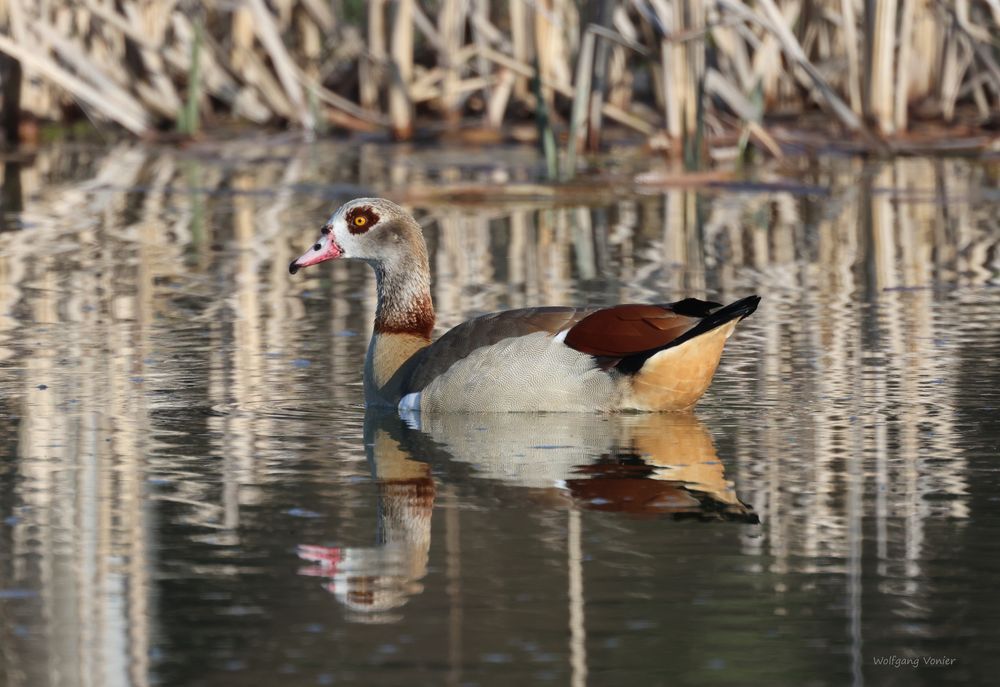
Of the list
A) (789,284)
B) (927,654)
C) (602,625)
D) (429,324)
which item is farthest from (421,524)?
(789,284)

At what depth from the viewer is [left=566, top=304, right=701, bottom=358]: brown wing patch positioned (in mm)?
7523

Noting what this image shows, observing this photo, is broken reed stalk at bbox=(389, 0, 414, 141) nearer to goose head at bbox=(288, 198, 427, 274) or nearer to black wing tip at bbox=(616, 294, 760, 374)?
goose head at bbox=(288, 198, 427, 274)

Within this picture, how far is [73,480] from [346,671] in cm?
232

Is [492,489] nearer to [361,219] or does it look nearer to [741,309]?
[741,309]

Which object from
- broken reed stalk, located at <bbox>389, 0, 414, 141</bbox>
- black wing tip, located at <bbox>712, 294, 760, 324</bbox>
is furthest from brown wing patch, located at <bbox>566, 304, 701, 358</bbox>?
broken reed stalk, located at <bbox>389, 0, 414, 141</bbox>

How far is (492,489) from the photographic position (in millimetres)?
6473

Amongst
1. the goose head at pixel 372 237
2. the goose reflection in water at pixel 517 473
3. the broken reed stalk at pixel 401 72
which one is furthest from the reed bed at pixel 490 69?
the goose reflection in water at pixel 517 473

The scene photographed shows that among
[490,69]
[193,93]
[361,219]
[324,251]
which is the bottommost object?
[324,251]

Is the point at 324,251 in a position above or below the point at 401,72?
below

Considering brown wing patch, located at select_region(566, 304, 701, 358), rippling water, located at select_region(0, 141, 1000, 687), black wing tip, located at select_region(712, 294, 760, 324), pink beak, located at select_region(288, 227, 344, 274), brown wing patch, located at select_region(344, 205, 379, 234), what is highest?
brown wing patch, located at select_region(344, 205, 379, 234)

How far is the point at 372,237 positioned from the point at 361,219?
91mm

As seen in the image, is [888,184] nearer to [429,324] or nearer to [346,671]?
[429,324]

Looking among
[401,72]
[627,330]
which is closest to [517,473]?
[627,330]

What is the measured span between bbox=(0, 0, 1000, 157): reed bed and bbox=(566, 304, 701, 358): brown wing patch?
26.9 feet
